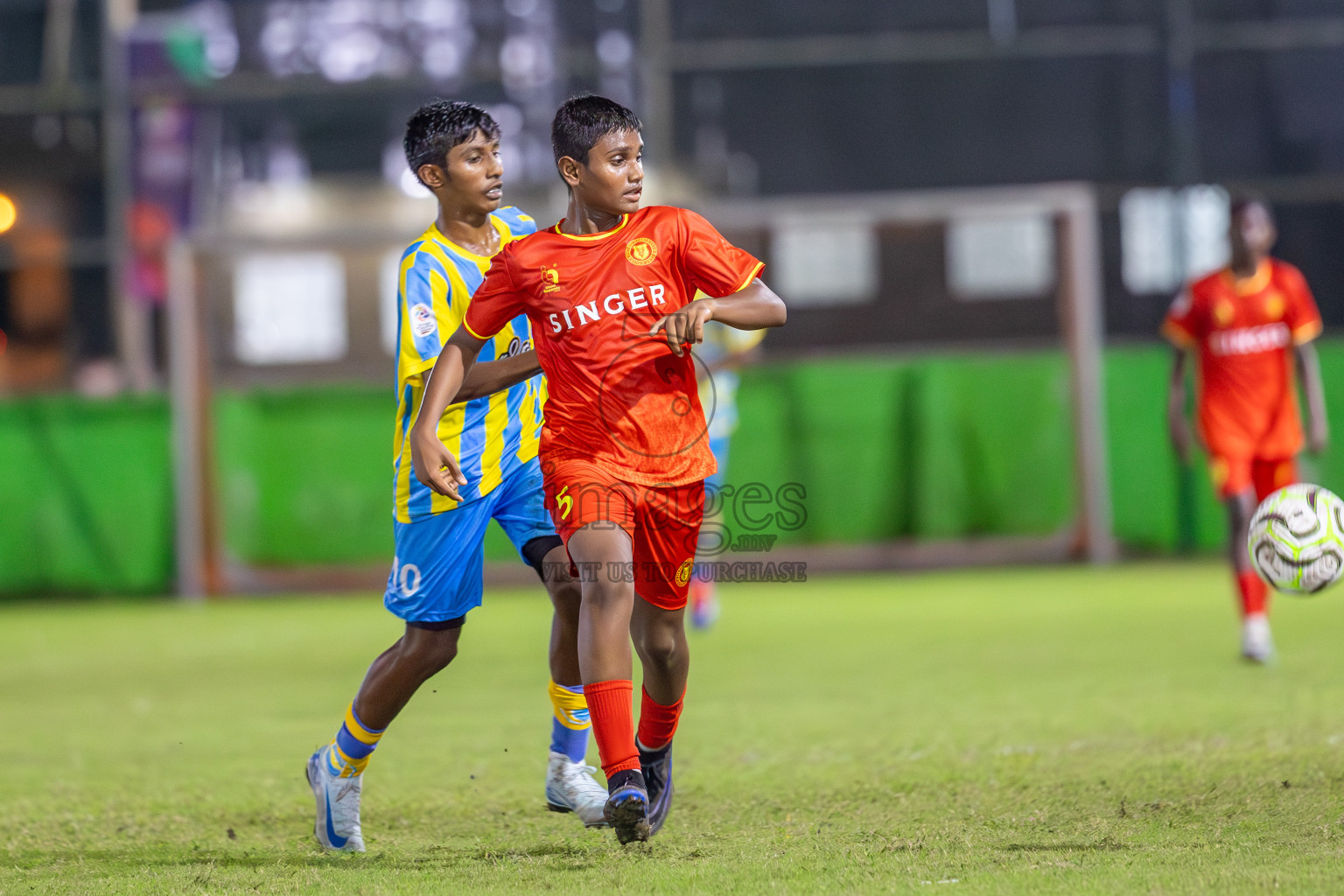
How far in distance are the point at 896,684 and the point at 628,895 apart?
12.4 feet

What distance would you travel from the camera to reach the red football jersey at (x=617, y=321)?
3975 mm

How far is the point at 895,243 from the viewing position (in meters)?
15.5

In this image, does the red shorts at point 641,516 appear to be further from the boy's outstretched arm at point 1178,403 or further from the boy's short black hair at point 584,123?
the boy's outstretched arm at point 1178,403

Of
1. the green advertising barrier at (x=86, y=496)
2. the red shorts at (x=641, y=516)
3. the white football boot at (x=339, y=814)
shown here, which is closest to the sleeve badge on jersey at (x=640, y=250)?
the red shorts at (x=641, y=516)

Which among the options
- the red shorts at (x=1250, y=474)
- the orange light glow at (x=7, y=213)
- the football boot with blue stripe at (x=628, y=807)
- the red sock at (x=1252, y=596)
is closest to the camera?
the football boot with blue stripe at (x=628, y=807)

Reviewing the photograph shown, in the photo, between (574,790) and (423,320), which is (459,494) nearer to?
(423,320)

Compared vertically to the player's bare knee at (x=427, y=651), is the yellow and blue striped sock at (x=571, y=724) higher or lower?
lower

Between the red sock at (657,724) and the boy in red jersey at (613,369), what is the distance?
0.18 m

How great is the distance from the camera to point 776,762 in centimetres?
527

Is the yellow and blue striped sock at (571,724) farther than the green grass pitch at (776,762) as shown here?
Yes

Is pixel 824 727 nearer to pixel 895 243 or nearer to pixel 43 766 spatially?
pixel 43 766

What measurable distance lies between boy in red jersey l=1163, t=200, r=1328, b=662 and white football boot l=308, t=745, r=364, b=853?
4740mm

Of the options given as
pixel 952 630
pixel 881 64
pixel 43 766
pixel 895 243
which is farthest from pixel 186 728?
pixel 881 64

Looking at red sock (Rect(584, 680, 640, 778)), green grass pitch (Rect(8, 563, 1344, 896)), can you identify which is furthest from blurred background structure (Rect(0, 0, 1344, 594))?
red sock (Rect(584, 680, 640, 778))
